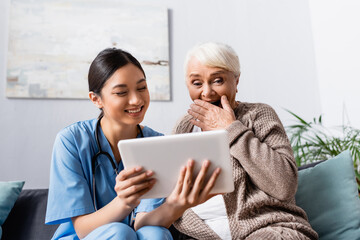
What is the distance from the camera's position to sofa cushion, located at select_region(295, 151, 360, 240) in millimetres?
1432

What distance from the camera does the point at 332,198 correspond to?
1492 millimetres

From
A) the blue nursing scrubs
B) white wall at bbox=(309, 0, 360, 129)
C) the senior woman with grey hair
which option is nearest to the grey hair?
the senior woman with grey hair

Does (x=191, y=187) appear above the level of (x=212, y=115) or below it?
below

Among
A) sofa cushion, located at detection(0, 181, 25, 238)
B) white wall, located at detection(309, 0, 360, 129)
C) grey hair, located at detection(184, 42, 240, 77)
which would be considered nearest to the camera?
grey hair, located at detection(184, 42, 240, 77)

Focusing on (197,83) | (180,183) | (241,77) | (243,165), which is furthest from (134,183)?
(241,77)

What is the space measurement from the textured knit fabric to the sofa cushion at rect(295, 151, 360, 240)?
26cm

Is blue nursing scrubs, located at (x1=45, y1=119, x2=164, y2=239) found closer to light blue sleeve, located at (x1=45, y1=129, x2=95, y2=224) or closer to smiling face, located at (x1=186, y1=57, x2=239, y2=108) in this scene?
light blue sleeve, located at (x1=45, y1=129, x2=95, y2=224)

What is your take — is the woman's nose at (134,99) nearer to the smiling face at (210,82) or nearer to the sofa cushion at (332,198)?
the smiling face at (210,82)

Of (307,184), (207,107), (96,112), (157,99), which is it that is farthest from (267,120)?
(96,112)

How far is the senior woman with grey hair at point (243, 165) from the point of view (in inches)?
46.6

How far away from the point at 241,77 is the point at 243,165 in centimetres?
150

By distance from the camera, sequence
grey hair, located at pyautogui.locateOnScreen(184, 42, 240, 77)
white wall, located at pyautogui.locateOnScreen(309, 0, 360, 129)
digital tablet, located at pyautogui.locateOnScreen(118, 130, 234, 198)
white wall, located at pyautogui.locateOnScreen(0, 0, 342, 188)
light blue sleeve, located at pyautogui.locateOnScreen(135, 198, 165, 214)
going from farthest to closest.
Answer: white wall, located at pyautogui.locateOnScreen(309, 0, 360, 129), white wall, located at pyautogui.locateOnScreen(0, 0, 342, 188), grey hair, located at pyautogui.locateOnScreen(184, 42, 240, 77), light blue sleeve, located at pyautogui.locateOnScreen(135, 198, 165, 214), digital tablet, located at pyautogui.locateOnScreen(118, 130, 234, 198)

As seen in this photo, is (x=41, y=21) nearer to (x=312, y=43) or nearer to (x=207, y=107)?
(x=207, y=107)

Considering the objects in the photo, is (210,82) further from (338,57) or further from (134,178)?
(338,57)
